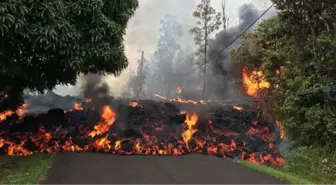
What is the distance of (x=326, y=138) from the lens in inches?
479

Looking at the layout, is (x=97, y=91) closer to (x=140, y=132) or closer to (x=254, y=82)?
(x=140, y=132)

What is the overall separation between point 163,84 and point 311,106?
59957 millimetres

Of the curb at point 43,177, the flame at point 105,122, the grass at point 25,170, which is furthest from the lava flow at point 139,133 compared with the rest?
the curb at point 43,177

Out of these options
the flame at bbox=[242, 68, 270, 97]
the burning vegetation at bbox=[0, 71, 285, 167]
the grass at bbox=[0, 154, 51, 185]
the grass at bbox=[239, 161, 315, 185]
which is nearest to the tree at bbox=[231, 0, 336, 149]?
the burning vegetation at bbox=[0, 71, 285, 167]

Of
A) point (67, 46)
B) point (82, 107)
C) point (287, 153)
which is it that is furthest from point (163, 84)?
point (67, 46)

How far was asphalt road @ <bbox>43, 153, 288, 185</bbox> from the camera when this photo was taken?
9.61m

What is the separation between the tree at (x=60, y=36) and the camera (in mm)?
7775

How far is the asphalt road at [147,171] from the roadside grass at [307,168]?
573 mm

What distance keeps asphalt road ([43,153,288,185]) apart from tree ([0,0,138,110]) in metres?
3.06

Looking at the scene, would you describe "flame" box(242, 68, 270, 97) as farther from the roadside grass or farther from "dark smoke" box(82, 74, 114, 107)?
"dark smoke" box(82, 74, 114, 107)

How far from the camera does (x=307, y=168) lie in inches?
472

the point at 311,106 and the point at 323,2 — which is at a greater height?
the point at 323,2

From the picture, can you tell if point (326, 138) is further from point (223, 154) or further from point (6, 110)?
point (6, 110)

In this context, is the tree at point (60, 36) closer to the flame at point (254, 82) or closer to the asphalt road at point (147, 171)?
the asphalt road at point (147, 171)
